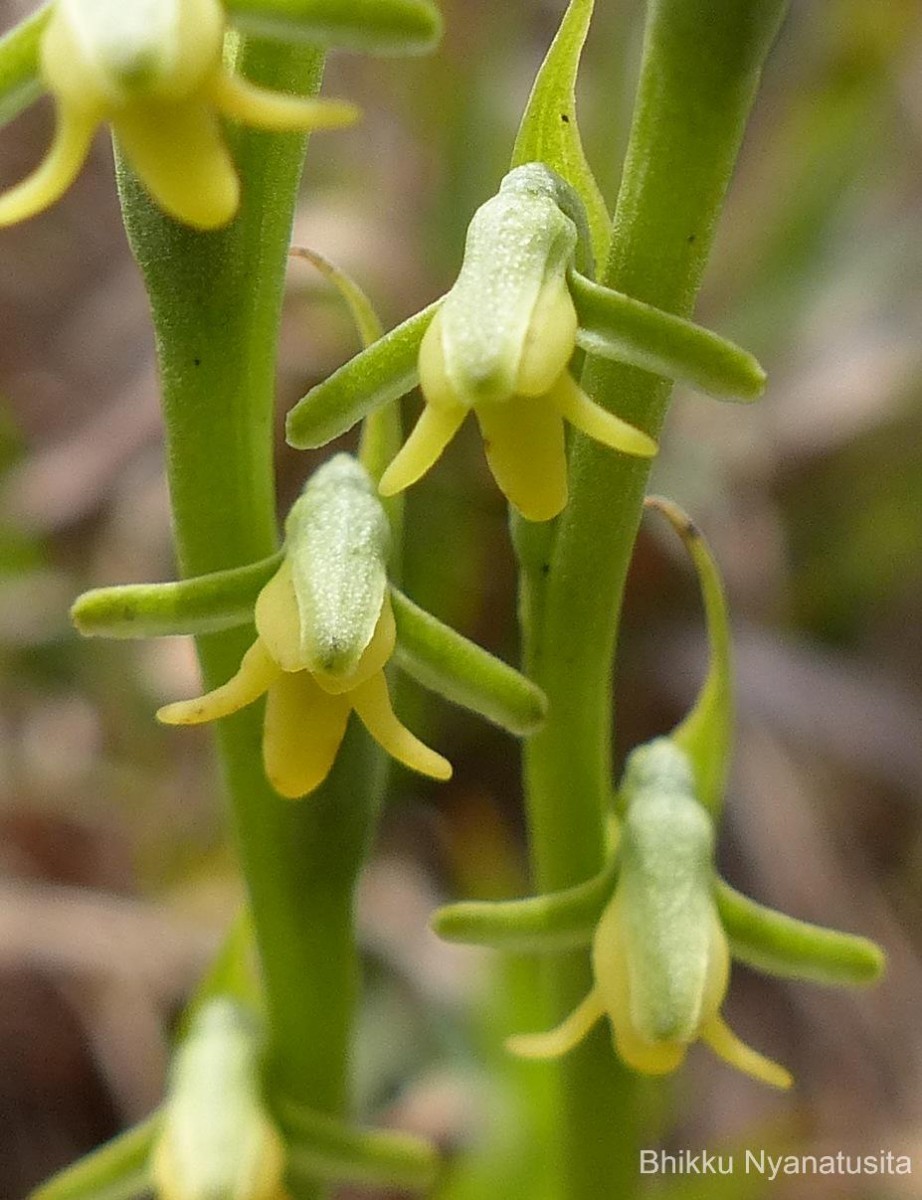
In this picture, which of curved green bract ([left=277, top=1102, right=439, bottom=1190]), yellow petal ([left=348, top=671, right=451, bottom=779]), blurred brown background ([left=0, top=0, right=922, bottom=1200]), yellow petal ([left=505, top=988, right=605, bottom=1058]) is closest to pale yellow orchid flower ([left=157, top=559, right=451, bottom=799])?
yellow petal ([left=348, top=671, right=451, bottom=779])

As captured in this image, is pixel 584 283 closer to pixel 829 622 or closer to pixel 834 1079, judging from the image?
pixel 834 1079

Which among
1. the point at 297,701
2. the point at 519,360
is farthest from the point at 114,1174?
the point at 519,360

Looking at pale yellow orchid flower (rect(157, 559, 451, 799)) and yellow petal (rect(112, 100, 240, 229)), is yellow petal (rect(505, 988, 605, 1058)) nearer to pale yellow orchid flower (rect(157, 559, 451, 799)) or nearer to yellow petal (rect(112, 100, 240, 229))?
pale yellow orchid flower (rect(157, 559, 451, 799))

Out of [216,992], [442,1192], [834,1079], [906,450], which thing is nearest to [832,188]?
[906,450]

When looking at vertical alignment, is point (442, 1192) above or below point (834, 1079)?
above

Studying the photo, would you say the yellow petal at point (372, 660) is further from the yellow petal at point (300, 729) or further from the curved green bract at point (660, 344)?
the curved green bract at point (660, 344)

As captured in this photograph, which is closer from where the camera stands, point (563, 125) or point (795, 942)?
point (563, 125)

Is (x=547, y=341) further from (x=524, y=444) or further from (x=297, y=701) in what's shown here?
(x=297, y=701)

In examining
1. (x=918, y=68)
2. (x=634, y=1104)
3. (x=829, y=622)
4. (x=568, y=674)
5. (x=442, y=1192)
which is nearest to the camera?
(x=568, y=674)
